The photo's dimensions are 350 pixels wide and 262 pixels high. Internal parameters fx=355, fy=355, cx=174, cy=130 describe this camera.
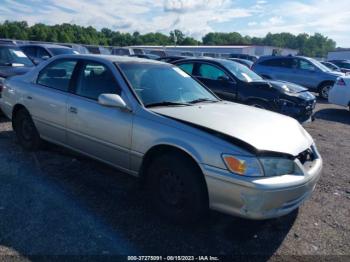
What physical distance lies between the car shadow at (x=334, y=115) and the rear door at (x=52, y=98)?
26.5 ft

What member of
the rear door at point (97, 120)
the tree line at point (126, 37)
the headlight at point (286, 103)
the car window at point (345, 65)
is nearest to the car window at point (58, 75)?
the rear door at point (97, 120)

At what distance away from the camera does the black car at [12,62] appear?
7738 mm

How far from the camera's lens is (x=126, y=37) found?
336ft

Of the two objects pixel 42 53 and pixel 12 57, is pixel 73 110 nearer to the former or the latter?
pixel 12 57

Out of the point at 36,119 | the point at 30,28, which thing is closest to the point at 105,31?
the point at 30,28

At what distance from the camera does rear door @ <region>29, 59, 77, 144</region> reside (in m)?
4.68

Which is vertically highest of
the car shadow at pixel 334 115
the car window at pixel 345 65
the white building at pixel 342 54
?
the white building at pixel 342 54

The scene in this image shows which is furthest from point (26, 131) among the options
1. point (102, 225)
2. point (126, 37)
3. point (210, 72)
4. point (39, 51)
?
point (126, 37)

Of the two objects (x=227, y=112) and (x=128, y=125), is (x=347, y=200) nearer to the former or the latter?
(x=227, y=112)

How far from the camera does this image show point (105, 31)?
108562mm

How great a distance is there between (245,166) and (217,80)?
219 inches

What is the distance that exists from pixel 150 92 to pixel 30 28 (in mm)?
92573

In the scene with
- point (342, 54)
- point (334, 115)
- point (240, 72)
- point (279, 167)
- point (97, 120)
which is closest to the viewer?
point (279, 167)

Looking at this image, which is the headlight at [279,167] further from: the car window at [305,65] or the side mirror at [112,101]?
the car window at [305,65]
